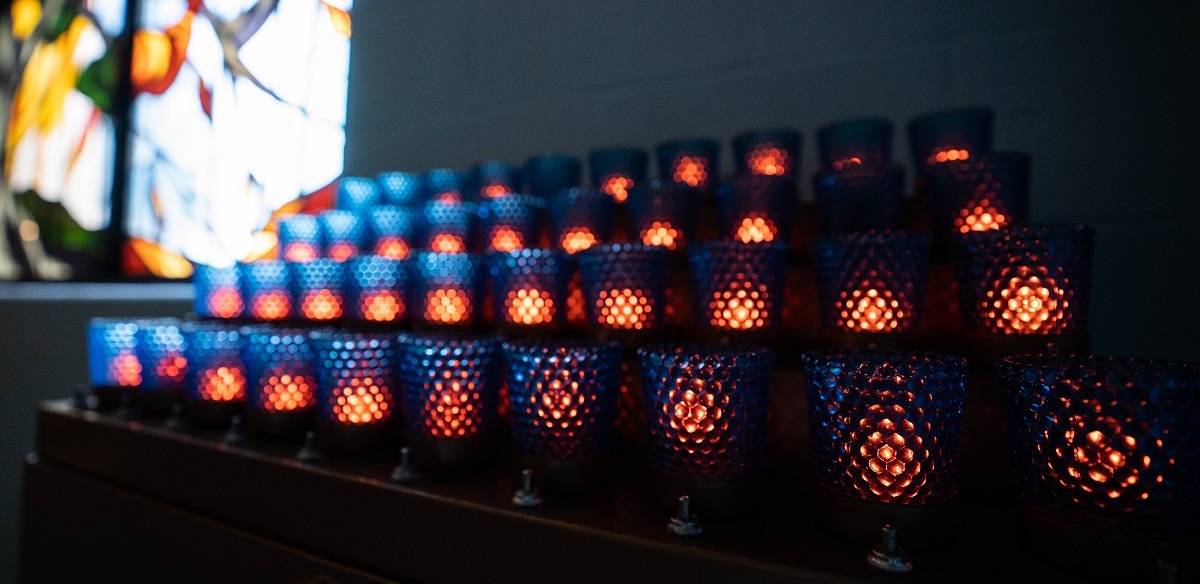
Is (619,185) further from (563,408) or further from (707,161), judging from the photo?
(563,408)

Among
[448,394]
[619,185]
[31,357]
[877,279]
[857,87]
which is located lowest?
[31,357]

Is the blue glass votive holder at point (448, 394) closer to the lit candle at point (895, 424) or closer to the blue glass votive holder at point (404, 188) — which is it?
the lit candle at point (895, 424)

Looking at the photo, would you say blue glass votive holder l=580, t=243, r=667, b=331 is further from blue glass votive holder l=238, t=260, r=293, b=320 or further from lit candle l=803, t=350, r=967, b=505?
blue glass votive holder l=238, t=260, r=293, b=320

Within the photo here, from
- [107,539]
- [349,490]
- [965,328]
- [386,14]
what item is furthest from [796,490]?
[386,14]

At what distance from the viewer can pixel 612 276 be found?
0.51m

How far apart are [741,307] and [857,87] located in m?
0.48

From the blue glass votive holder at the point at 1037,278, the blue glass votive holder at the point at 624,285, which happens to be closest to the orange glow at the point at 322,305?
the blue glass votive holder at the point at 624,285

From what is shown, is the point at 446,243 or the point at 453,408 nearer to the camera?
the point at 453,408

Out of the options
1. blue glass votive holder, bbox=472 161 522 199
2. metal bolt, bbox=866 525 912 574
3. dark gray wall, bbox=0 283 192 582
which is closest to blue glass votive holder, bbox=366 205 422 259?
blue glass votive holder, bbox=472 161 522 199

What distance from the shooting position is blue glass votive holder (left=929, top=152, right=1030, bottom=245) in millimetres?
485

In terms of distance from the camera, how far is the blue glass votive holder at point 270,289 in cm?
73

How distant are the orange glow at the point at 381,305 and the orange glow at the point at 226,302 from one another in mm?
242

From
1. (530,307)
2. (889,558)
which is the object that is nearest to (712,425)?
(889,558)

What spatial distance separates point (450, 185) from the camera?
835 millimetres
